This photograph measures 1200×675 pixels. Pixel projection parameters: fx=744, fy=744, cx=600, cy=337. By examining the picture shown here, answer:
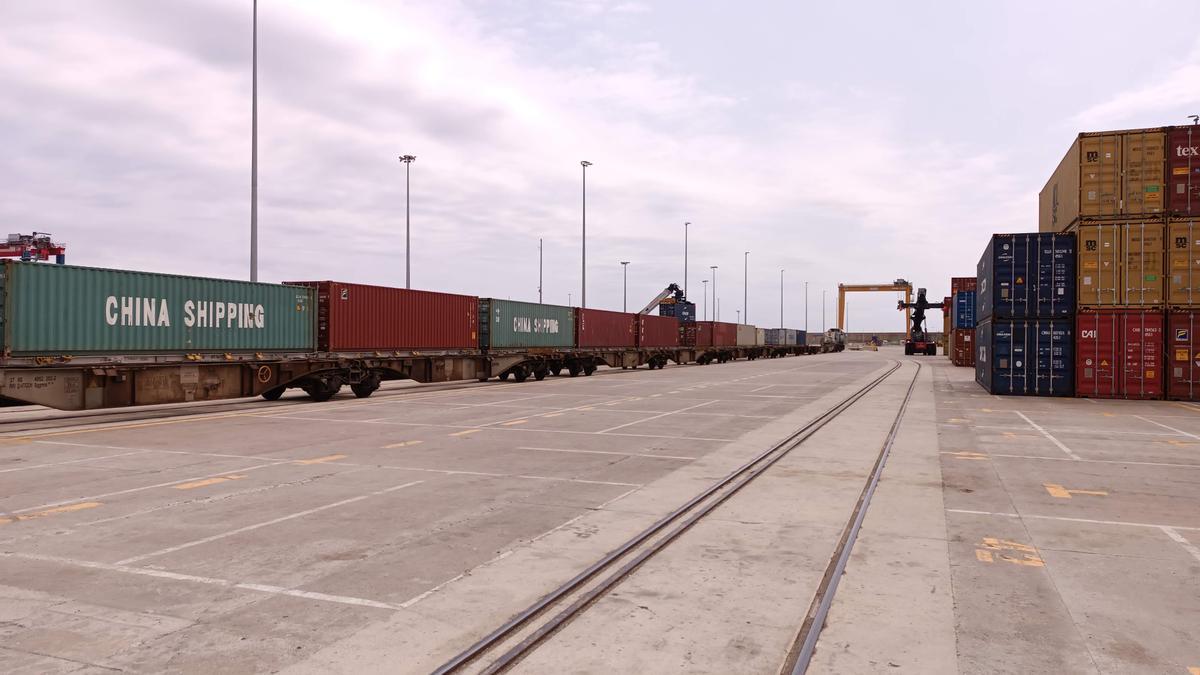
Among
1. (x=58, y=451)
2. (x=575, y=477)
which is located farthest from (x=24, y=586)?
(x=58, y=451)

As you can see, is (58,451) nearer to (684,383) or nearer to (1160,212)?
(684,383)

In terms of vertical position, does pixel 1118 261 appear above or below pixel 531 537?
above

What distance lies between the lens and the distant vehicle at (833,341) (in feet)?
399

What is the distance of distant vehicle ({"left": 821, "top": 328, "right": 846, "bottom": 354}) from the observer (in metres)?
122

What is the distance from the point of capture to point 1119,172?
81.0 feet

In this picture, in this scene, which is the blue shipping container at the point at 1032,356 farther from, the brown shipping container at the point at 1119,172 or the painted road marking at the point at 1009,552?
the painted road marking at the point at 1009,552

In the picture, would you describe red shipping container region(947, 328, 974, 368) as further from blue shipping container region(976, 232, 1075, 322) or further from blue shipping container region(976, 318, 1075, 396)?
blue shipping container region(976, 232, 1075, 322)

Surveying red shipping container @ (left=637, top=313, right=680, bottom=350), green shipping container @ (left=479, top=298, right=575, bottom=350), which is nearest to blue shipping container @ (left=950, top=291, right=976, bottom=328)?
red shipping container @ (left=637, top=313, right=680, bottom=350)

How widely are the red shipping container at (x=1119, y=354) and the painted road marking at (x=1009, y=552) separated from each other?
71.9 ft

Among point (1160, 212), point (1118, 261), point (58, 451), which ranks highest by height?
point (1160, 212)

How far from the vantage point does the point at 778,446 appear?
13.8 metres

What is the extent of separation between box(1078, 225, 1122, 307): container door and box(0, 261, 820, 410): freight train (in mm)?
22464

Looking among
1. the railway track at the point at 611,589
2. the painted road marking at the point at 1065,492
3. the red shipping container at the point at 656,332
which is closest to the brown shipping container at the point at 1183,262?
the painted road marking at the point at 1065,492

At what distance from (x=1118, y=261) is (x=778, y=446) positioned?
725 inches
